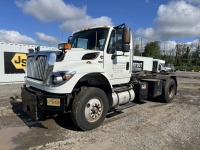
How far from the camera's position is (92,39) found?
6426 mm

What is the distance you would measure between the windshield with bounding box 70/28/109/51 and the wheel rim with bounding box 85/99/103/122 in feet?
5.19

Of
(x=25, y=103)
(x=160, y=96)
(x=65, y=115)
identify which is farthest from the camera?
(x=160, y=96)

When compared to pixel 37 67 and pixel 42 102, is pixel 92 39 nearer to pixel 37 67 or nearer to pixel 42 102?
pixel 37 67

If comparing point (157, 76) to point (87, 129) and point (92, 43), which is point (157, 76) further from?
point (87, 129)

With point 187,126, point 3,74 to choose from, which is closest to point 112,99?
point 187,126

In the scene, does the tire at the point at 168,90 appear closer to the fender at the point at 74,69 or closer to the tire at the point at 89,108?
the tire at the point at 89,108

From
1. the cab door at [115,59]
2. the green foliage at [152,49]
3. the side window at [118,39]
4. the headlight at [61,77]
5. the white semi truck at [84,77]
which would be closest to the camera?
the headlight at [61,77]

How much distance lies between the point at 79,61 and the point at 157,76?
16.7ft

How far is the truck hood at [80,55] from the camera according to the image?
5348mm

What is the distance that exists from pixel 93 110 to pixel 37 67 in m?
1.91

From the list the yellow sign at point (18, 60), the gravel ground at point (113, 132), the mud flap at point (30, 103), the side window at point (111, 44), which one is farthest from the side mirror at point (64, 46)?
the yellow sign at point (18, 60)

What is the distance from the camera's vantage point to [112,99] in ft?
20.3

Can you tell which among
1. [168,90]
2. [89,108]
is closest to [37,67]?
[89,108]

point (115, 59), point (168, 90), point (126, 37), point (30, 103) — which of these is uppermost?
point (126, 37)
